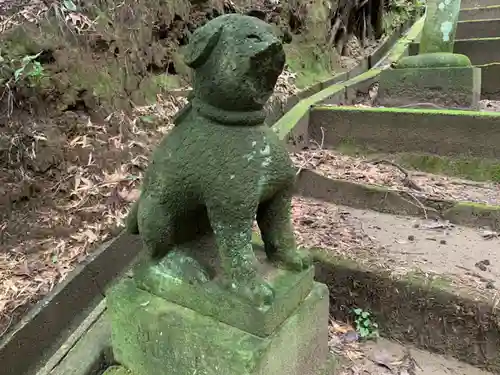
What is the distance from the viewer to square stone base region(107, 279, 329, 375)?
1428 mm

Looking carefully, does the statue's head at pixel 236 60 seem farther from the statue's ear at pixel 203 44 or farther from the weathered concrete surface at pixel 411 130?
the weathered concrete surface at pixel 411 130

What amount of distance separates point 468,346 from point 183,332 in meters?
1.44

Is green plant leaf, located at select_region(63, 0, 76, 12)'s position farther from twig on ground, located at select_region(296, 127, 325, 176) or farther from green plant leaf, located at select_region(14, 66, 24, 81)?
twig on ground, located at select_region(296, 127, 325, 176)

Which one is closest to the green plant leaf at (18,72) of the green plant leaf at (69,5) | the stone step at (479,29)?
the green plant leaf at (69,5)

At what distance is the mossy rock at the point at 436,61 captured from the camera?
468 cm

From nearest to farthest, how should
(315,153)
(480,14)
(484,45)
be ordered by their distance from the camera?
(315,153) → (484,45) → (480,14)

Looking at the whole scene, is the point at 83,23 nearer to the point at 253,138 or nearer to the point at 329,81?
the point at 253,138

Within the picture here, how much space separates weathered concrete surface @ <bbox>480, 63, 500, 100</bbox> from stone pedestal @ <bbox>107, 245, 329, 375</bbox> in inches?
186

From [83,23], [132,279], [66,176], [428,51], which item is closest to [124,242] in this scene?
[66,176]

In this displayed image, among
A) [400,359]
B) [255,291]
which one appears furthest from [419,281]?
[255,291]

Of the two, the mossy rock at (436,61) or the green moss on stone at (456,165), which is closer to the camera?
the green moss on stone at (456,165)

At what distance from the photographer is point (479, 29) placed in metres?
7.26

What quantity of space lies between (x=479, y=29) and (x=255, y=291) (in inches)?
297

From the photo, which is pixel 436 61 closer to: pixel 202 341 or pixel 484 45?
pixel 484 45
